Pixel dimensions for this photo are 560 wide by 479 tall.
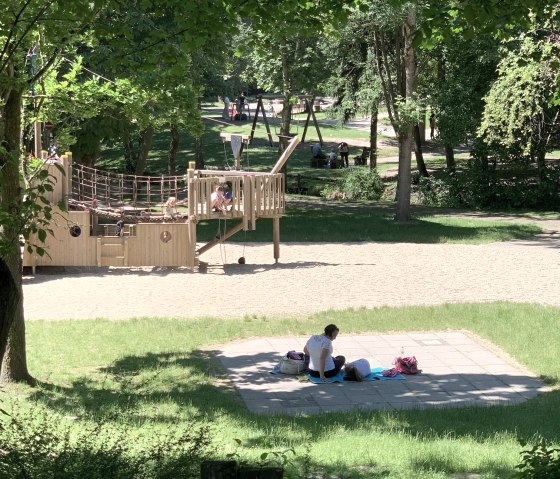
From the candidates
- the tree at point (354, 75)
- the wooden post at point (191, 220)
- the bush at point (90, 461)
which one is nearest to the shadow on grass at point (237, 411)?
the bush at point (90, 461)

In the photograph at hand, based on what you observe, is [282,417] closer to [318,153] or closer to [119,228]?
[119,228]

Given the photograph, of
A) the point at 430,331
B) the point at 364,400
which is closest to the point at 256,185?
the point at 430,331

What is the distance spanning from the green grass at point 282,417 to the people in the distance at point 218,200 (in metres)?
5.95

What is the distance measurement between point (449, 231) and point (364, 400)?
17087mm

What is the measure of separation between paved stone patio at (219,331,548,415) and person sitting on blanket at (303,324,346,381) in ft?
0.67

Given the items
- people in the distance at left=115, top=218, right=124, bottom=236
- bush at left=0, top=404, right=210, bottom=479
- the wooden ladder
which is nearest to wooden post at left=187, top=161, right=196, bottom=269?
the wooden ladder

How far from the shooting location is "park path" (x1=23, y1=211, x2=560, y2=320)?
730 inches

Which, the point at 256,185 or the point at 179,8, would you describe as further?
the point at 256,185

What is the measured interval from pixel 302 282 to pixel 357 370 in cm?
770

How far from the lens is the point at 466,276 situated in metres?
21.7

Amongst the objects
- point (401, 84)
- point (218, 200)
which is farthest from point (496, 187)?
point (218, 200)

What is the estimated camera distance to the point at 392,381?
13.5 m

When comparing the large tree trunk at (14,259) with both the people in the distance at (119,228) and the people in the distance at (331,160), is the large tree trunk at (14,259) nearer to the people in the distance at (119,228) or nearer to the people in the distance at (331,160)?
the people in the distance at (119,228)

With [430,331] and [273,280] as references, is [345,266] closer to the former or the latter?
[273,280]
